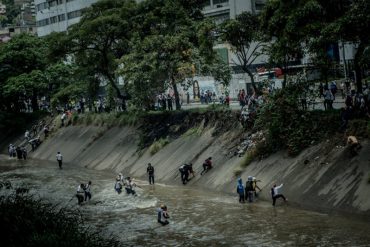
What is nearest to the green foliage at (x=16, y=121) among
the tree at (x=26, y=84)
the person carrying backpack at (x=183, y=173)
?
the tree at (x=26, y=84)

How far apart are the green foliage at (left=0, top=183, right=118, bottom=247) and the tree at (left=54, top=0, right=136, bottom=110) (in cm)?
3470

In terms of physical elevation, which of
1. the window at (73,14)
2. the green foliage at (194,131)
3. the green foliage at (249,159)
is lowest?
the green foliage at (249,159)

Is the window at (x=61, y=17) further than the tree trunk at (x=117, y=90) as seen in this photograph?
Yes

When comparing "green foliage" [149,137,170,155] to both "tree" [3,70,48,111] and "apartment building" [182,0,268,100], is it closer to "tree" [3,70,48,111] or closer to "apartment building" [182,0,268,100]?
"apartment building" [182,0,268,100]

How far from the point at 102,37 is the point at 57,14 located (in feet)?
167

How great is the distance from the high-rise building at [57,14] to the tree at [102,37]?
3716 centimetres

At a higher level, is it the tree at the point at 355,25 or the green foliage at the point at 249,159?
the tree at the point at 355,25

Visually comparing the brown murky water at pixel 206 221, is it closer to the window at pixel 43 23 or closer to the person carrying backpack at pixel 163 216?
the person carrying backpack at pixel 163 216

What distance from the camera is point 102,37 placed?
57812 mm

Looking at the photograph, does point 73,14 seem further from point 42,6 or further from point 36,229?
point 36,229

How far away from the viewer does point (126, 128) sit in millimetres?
57562

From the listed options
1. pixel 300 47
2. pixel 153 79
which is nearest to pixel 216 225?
pixel 300 47

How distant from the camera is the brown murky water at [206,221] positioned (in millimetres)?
26188

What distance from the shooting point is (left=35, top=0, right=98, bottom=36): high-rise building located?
326ft
